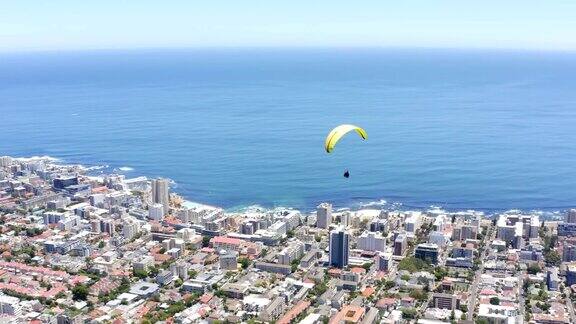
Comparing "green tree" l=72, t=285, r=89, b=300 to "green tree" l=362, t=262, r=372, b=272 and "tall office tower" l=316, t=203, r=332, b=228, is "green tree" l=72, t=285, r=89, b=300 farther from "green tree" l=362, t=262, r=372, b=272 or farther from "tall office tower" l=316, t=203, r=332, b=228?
"tall office tower" l=316, t=203, r=332, b=228

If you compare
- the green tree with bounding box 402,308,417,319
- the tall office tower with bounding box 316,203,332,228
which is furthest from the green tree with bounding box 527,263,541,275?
the tall office tower with bounding box 316,203,332,228

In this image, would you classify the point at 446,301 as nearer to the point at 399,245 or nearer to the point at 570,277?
the point at 399,245

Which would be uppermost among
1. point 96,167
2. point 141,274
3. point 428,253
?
point 96,167

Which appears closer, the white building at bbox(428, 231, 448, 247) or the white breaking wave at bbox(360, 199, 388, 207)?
the white building at bbox(428, 231, 448, 247)

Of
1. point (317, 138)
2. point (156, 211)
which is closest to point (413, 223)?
point (156, 211)

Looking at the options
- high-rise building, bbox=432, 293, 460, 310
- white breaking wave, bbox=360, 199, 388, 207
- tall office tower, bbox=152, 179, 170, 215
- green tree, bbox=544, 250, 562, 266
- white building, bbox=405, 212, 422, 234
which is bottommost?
high-rise building, bbox=432, 293, 460, 310

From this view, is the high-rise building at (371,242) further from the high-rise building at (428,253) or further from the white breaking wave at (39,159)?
the white breaking wave at (39,159)

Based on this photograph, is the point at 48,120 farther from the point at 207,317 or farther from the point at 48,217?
the point at 207,317

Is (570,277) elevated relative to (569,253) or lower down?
lower down
